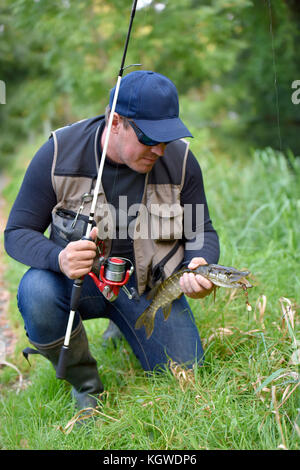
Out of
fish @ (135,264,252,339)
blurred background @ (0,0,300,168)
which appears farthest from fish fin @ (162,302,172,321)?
blurred background @ (0,0,300,168)

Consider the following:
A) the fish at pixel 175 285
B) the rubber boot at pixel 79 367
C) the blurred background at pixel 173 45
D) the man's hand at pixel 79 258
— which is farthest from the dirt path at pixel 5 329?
the blurred background at pixel 173 45

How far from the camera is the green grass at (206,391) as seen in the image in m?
1.83

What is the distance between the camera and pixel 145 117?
2.17 metres

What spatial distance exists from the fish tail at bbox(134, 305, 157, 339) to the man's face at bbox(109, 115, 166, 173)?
75cm

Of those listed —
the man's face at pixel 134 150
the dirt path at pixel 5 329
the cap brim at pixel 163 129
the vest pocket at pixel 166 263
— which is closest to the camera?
the cap brim at pixel 163 129

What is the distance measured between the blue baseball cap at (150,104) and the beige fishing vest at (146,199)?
31cm

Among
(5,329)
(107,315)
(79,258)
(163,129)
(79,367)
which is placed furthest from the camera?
(5,329)

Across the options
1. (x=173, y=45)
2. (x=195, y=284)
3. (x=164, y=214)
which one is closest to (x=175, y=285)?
(x=195, y=284)

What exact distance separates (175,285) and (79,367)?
28.3 inches

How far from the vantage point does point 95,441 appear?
201cm

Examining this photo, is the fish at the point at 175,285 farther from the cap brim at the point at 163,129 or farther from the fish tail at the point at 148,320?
the cap brim at the point at 163,129

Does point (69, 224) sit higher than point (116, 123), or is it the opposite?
point (116, 123)

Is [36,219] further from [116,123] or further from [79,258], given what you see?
[116,123]
